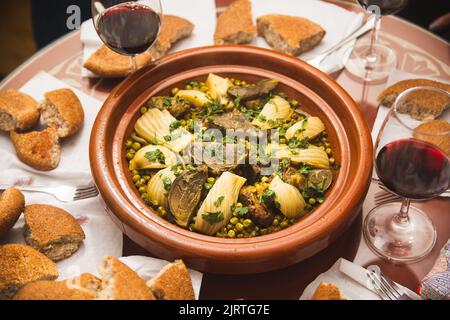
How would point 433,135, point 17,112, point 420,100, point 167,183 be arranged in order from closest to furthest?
point 433,135 < point 420,100 < point 167,183 < point 17,112

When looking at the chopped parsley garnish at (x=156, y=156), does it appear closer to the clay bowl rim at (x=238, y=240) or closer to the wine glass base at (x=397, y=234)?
the clay bowl rim at (x=238, y=240)

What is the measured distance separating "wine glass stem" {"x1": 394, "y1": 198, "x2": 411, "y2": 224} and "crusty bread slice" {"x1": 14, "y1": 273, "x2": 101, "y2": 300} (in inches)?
52.9

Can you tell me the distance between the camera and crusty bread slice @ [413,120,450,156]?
1984 millimetres

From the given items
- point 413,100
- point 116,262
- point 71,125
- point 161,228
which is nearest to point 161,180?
point 161,228

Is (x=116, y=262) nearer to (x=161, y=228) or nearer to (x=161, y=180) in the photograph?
(x=161, y=228)

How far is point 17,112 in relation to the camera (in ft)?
9.31

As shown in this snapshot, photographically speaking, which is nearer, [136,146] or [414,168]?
[414,168]

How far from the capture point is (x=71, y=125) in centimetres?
286

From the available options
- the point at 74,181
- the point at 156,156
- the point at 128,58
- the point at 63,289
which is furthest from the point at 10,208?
the point at 128,58

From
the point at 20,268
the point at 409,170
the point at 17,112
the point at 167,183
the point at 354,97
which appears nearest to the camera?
the point at 409,170

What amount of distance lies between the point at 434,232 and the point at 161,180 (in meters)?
1.26

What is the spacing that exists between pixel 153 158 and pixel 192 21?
1.22 m

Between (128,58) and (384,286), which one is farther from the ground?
(128,58)

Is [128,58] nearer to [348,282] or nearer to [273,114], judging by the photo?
[273,114]
